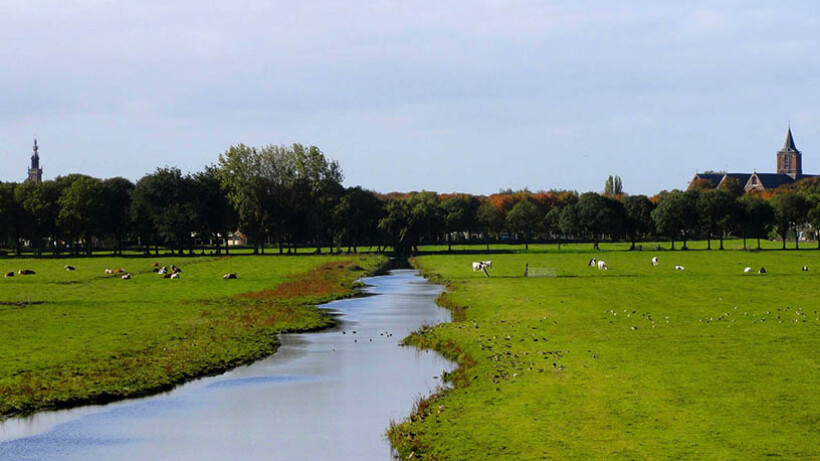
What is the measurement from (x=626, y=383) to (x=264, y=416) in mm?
11854

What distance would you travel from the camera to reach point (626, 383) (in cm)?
2788

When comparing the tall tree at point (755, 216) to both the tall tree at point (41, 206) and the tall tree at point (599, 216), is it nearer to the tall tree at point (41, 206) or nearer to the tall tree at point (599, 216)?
the tall tree at point (599, 216)

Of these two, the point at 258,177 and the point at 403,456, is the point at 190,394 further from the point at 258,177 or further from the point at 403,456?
the point at 258,177

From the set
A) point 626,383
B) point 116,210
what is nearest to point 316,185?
point 116,210

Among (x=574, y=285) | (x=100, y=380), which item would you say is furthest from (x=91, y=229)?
(x=100, y=380)

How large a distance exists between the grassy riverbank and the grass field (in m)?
10.4

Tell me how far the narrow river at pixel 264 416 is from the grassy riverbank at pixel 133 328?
1.90 meters

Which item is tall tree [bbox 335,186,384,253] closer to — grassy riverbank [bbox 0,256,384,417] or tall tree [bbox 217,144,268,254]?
tall tree [bbox 217,144,268,254]

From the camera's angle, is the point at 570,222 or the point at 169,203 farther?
the point at 570,222

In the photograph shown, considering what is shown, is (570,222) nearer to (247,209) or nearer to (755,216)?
(755,216)

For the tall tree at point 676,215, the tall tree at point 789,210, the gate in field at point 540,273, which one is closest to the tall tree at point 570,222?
the tall tree at point 676,215

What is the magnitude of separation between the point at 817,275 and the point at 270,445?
7793 centimetres

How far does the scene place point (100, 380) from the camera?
105ft

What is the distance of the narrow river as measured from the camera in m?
23.4
